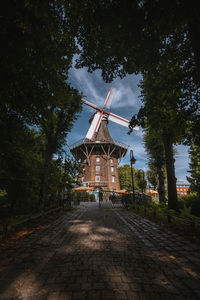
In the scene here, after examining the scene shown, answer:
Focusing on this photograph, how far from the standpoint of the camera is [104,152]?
31.4m

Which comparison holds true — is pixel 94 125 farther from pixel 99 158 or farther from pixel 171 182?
pixel 171 182

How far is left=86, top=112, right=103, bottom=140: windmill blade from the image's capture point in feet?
112

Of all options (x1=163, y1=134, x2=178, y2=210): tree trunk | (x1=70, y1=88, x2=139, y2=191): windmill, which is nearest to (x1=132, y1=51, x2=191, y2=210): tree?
(x1=163, y1=134, x2=178, y2=210): tree trunk

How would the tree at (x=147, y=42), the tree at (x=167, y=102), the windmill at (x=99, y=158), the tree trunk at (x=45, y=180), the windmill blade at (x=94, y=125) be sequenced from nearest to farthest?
1. the tree at (x=147, y=42)
2. the tree at (x=167, y=102)
3. the tree trunk at (x=45, y=180)
4. the windmill at (x=99, y=158)
5. the windmill blade at (x=94, y=125)

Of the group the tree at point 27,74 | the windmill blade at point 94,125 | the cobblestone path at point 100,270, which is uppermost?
the windmill blade at point 94,125

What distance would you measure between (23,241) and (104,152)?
2743 cm

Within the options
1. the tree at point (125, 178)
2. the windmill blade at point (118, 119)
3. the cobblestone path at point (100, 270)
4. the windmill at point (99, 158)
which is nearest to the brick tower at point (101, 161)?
the windmill at point (99, 158)

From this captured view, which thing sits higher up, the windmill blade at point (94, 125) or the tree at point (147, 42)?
the windmill blade at point (94, 125)

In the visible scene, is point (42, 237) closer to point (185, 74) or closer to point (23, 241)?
point (23, 241)

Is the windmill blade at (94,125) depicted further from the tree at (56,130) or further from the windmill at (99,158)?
the tree at (56,130)

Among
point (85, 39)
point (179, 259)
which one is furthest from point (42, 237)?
point (85, 39)

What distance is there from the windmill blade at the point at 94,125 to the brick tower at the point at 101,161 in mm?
1268

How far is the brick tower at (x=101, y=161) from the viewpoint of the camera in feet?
96.2

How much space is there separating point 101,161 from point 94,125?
10760mm
